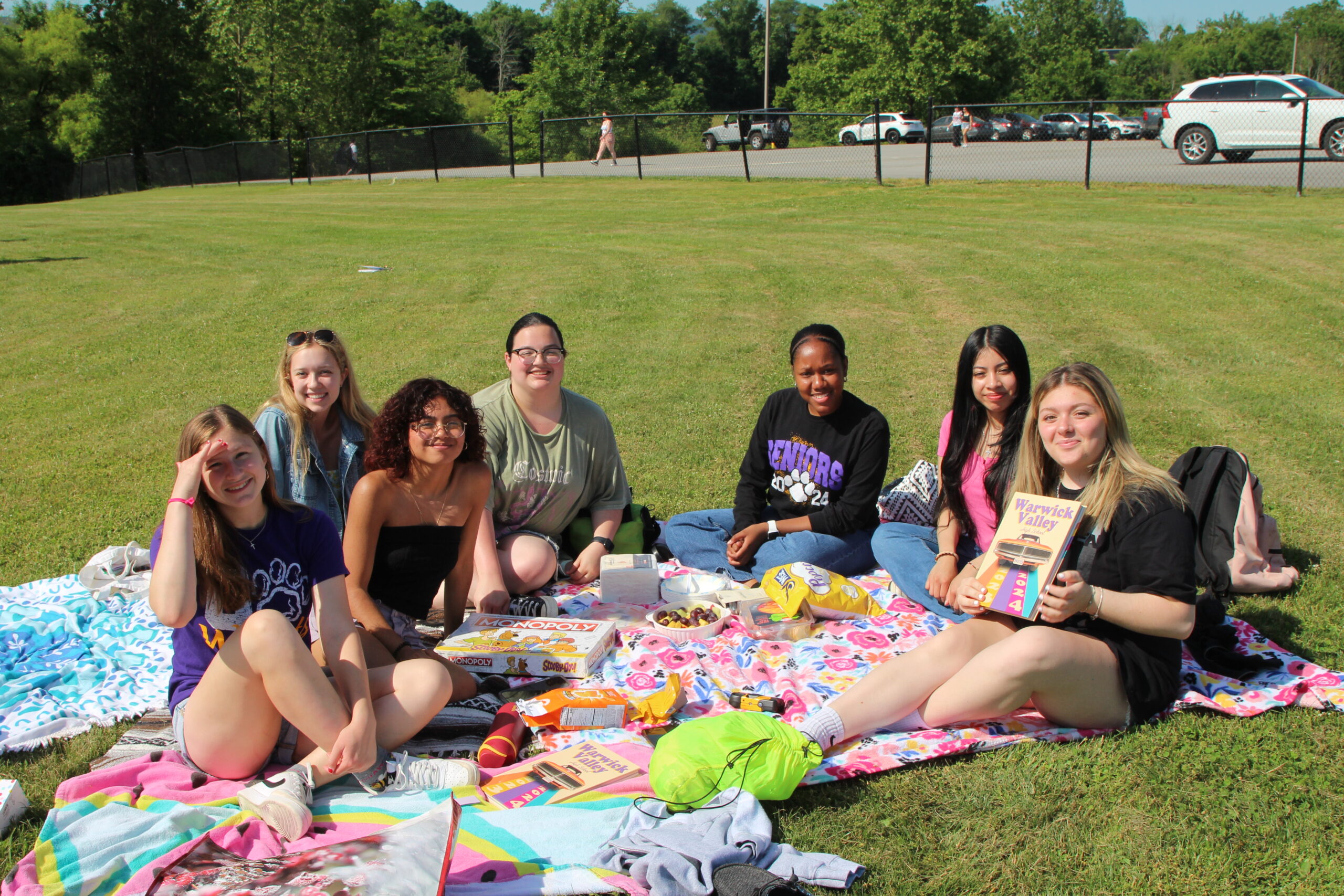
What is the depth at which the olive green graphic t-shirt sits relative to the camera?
4.80m

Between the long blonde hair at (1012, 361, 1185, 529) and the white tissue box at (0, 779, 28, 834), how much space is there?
11.9 ft

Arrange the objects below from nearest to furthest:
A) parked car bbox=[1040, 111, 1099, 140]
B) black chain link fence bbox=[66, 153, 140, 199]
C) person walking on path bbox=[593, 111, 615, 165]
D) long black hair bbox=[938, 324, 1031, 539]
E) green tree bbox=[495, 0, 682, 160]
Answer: long black hair bbox=[938, 324, 1031, 539] < person walking on path bbox=[593, 111, 615, 165] < parked car bbox=[1040, 111, 1099, 140] < black chain link fence bbox=[66, 153, 140, 199] < green tree bbox=[495, 0, 682, 160]

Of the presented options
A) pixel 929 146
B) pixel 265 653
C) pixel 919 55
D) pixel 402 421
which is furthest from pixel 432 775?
pixel 919 55

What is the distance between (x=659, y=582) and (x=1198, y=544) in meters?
2.53

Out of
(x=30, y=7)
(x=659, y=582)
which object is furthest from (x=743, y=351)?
(x=30, y=7)

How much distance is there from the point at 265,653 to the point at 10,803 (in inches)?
39.6

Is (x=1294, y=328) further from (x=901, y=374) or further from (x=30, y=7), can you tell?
(x=30, y=7)

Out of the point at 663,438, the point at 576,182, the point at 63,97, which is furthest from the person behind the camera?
the point at 63,97

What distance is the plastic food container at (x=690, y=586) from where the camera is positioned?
15.3 feet

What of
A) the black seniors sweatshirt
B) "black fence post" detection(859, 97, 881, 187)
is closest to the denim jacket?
the black seniors sweatshirt

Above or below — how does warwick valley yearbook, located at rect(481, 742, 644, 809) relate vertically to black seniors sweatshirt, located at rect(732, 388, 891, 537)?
below

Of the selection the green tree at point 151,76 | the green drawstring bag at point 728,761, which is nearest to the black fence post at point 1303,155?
the green drawstring bag at point 728,761

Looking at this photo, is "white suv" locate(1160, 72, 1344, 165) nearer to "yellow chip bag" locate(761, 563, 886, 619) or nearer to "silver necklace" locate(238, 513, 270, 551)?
"yellow chip bag" locate(761, 563, 886, 619)

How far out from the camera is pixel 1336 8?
84.4m
